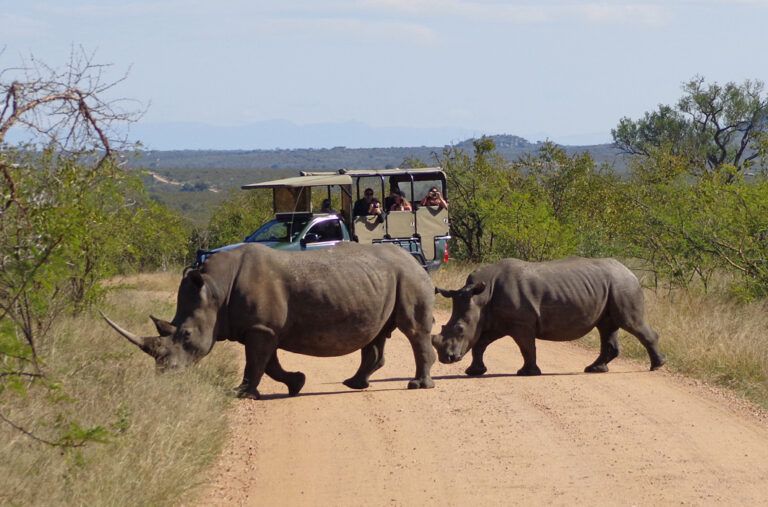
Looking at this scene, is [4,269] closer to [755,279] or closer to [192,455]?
[192,455]

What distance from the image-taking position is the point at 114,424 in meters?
7.38

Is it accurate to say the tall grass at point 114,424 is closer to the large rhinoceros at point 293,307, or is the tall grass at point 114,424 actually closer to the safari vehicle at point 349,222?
the large rhinoceros at point 293,307

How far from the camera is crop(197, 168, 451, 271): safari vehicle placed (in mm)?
19125

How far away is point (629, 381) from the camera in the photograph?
1128 cm

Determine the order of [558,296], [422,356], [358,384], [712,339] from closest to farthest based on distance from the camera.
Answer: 1. [422,356]
2. [358,384]
3. [558,296]
4. [712,339]

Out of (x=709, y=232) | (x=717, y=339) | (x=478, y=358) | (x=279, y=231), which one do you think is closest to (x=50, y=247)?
(x=478, y=358)

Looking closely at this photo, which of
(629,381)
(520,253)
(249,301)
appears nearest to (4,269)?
(249,301)

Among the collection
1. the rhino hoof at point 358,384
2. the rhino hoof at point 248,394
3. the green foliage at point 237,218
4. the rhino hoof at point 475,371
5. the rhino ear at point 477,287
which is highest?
the rhino ear at point 477,287

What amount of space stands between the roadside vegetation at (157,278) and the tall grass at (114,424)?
2 cm

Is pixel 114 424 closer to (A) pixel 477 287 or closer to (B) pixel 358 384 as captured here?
(B) pixel 358 384

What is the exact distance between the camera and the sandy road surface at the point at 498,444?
714 cm

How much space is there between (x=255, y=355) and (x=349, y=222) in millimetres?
11052

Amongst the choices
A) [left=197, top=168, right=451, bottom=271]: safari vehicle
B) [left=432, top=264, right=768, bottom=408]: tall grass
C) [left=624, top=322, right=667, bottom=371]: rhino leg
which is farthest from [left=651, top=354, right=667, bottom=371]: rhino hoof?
[left=197, top=168, right=451, bottom=271]: safari vehicle

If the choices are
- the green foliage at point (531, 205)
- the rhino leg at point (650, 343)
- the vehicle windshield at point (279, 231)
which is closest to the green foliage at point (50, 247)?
the vehicle windshield at point (279, 231)
